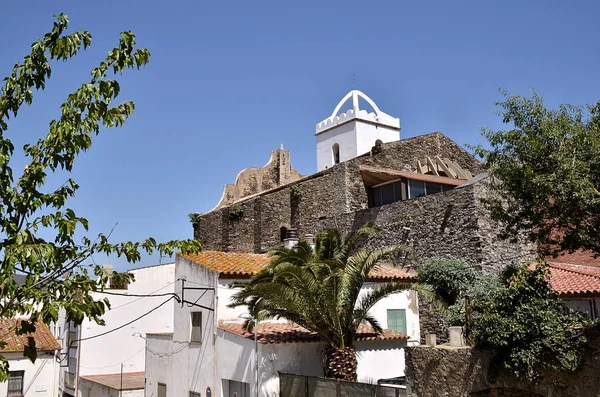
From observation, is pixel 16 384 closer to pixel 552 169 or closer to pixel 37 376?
pixel 37 376

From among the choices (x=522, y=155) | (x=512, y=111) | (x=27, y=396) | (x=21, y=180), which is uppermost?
(x=512, y=111)

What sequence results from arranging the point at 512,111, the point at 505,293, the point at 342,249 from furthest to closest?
the point at 342,249 → the point at 512,111 → the point at 505,293

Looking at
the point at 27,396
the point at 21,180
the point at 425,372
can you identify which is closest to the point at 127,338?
the point at 27,396

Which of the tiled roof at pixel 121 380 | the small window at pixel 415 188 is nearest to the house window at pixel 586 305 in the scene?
the small window at pixel 415 188

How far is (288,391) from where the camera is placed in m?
16.1

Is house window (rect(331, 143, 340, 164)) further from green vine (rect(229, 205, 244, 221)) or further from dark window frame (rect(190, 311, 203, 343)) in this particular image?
dark window frame (rect(190, 311, 203, 343))

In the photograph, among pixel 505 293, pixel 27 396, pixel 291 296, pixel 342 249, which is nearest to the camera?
pixel 505 293

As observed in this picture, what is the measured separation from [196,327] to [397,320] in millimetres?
7232

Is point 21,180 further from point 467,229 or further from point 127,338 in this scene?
point 127,338

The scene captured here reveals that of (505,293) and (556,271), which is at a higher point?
(556,271)

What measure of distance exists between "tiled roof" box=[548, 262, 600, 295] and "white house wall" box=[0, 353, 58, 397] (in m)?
20.6

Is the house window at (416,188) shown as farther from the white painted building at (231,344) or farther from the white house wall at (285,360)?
the white house wall at (285,360)

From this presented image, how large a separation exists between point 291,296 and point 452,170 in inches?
709

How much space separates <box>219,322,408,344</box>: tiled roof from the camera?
16.8 metres
